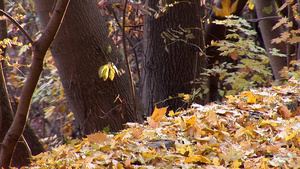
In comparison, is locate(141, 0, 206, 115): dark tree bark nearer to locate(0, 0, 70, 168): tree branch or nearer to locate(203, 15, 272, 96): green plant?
locate(203, 15, 272, 96): green plant

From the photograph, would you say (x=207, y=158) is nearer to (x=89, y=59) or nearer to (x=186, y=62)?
(x=89, y=59)

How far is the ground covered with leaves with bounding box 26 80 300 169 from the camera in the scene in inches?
68.5

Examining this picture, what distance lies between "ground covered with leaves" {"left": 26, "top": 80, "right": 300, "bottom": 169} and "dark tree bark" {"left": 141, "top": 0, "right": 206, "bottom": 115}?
1.34m

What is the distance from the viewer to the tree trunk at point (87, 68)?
10.5ft

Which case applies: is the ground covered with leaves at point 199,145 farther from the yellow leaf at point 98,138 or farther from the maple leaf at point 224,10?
the maple leaf at point 224,10

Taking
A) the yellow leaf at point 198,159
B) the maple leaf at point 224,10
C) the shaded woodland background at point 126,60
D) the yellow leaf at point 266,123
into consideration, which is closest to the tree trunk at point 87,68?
the shaded woodland background at point 126,60

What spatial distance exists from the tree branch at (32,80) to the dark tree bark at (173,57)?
205 cm

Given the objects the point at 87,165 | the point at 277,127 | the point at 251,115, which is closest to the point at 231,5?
the point at 251,115

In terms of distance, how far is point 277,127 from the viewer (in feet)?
7.40

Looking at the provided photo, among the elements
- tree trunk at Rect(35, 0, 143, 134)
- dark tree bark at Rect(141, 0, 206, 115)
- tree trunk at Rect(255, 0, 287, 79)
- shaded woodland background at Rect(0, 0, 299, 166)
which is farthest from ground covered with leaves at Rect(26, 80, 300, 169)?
tree trunk at Rect(255, 0, 287, 79)

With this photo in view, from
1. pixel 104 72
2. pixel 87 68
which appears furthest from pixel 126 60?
pixel 87 68

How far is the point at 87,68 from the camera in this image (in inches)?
126

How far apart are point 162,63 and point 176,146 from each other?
2.11 m

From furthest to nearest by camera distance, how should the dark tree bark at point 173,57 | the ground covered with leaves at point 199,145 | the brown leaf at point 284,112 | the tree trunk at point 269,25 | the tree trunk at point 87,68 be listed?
the tree trunk at point 269,25 < the dark tree bark at point 173,57 < the tree trunk at point 87,68 < the brown leaf at point 284,112 < the ground covered with leaves at point 199,145
